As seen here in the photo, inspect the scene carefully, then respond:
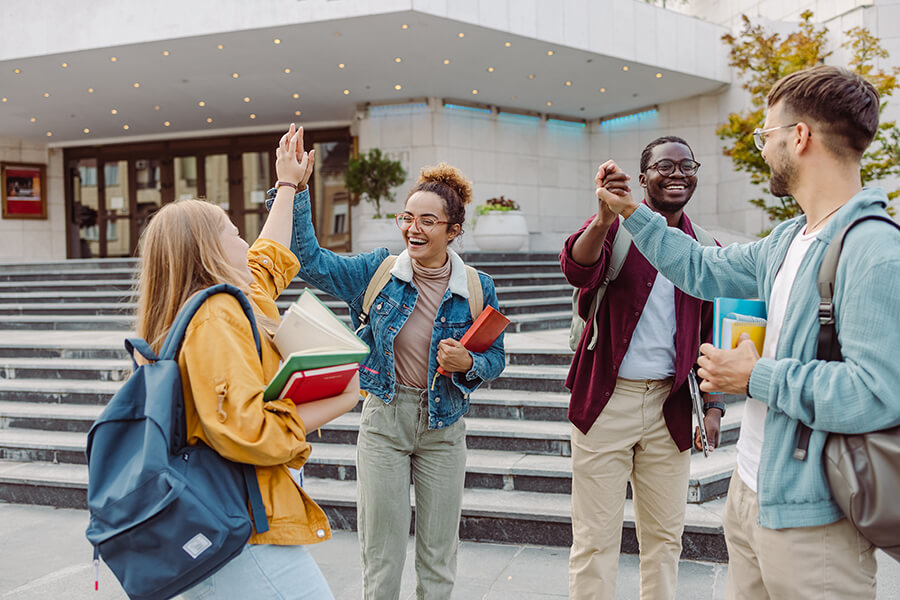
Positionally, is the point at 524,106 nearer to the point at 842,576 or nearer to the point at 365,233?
the point at 365,233

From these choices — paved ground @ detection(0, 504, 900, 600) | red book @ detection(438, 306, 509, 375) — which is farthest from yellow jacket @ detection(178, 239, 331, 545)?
paved ground @ detection(0, 504, 900, 600)

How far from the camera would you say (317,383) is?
1586mm

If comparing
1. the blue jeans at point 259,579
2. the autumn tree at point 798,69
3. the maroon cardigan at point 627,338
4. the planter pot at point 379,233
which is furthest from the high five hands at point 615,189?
the planter pot at point 379,233

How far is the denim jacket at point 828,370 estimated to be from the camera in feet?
4.36

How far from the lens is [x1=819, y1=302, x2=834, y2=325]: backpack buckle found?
55.9 inches

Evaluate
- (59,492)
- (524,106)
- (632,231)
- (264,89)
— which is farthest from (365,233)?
(632,231)

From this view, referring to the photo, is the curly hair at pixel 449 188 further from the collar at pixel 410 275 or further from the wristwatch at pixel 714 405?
the wristwatch at pixel 714 405

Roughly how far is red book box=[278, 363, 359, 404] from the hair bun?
1.14 meters

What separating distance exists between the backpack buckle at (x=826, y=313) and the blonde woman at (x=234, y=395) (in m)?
1.09

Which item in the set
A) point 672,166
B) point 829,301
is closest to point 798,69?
point 672,166

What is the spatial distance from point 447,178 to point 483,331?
0.64m

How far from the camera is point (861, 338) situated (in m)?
1.35

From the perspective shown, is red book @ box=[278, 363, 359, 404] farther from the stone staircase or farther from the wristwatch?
the wristwatch

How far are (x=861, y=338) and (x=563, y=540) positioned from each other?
2.85m
